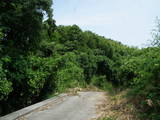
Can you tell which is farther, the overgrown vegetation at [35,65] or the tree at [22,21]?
the tree at [22,21]

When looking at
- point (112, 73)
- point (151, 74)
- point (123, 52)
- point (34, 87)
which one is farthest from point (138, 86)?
point (123, 52)

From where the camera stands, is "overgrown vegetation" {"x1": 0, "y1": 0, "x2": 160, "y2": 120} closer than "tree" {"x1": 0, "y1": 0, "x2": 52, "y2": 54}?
Yes

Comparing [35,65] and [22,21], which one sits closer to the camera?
[22,21]

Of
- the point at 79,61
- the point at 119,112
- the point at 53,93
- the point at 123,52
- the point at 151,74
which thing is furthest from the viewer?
the point at 123,52

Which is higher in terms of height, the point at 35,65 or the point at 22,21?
the point at 22,21

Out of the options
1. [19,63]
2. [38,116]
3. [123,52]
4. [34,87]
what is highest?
[123,52]

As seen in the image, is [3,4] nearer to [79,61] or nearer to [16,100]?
[16,100]

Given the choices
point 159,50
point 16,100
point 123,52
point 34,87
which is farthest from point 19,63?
point 123,52

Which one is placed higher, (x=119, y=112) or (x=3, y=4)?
(x=3, y=4)

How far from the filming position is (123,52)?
3027 cm

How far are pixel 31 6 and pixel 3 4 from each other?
122 cm

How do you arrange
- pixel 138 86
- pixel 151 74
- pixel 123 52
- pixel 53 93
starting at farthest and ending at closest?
pixel 123 52, pixel 53 93, pixel 138 86, pixel 151 74

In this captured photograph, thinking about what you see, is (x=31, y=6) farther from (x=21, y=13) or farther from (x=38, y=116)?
(x=38, y=116)

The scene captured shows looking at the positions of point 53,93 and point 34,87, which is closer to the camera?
point 34,87
